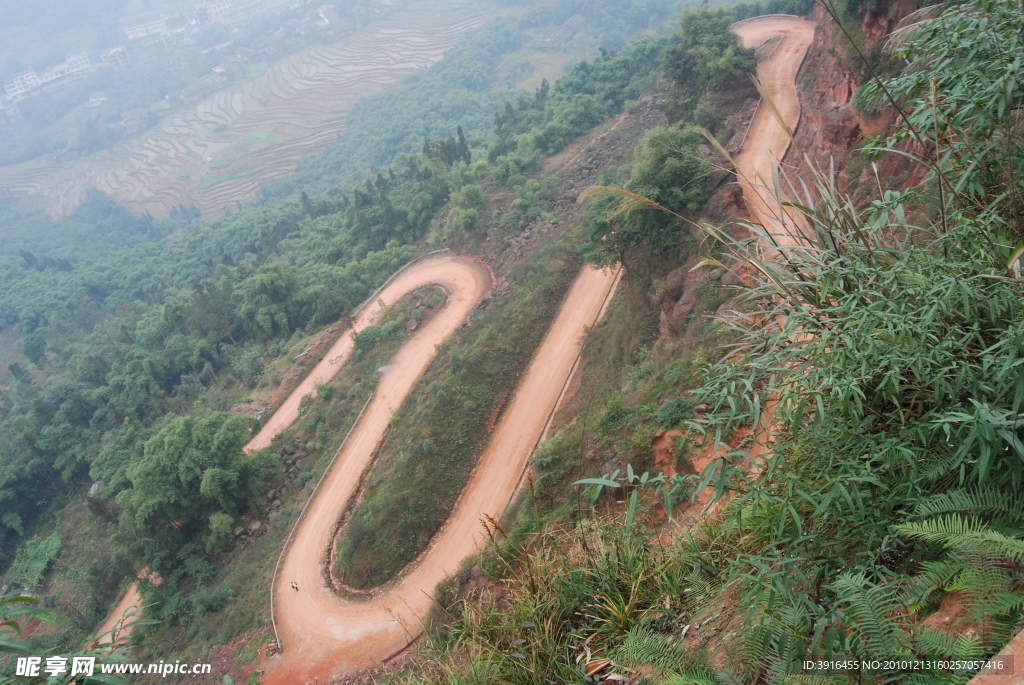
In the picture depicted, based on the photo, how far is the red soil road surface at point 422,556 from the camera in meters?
17.4

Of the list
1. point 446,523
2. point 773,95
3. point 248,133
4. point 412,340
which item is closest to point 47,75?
point 248,133

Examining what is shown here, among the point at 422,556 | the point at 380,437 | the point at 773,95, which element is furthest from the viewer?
the point at 773,95

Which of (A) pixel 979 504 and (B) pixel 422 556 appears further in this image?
(B) pixel 422 556

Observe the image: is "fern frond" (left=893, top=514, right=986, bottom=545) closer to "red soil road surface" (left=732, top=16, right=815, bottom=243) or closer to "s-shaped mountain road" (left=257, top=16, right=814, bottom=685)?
"red soil road surface" (left=732, top=16, right=815, bottom=243)

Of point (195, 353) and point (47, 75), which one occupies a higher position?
point (47, 75)

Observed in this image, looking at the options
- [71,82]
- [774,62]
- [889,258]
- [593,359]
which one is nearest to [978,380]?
[889,258]

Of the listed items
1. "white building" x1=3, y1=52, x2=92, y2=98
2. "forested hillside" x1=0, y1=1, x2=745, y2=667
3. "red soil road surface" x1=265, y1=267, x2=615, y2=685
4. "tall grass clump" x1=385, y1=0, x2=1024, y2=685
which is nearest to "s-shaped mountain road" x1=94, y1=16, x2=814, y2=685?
"red soil road surface" x1=265, y1=267, x2=615, y2=685

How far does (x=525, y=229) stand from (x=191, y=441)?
20305 mm

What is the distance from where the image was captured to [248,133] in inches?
4781

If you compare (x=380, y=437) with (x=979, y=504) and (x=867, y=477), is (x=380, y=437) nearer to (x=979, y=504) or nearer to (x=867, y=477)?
(x=867, y=477)

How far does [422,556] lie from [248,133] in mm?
126239

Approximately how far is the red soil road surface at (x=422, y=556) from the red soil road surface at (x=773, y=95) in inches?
297

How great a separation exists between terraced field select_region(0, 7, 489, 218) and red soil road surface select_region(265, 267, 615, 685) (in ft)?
312

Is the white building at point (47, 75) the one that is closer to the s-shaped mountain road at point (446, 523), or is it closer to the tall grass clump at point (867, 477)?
the s-shaped mountain road at point (446, 523)
